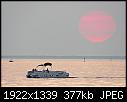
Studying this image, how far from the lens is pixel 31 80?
10325 cm

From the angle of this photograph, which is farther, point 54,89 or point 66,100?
point 54,89

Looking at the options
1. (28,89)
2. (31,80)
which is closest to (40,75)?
(31,80)

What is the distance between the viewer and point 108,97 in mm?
17984

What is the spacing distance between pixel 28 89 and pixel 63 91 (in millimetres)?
1587

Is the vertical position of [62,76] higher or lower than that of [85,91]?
lower

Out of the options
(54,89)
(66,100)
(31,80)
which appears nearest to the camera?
(66,100)

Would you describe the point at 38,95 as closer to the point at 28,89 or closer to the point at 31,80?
the point at 28,89

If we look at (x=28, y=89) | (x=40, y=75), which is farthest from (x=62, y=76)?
(x=28, y=89)

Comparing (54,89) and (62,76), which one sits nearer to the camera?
(54,89)

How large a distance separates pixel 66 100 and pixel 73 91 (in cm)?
100

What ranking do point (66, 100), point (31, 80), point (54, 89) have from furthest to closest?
point (31, 80) → point (54, 89) → point (66, 100)

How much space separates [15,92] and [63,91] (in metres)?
2.07

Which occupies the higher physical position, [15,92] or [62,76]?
[15,92]

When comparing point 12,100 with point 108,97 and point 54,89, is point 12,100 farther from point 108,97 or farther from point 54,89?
point 108,97
